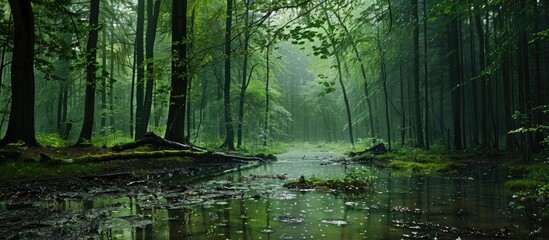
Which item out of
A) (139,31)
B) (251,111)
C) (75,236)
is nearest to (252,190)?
(75,236)

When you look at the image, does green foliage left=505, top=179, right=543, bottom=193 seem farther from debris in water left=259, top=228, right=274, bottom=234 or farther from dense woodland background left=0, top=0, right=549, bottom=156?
debris in water left=259, top=228, right=274, bottom=234

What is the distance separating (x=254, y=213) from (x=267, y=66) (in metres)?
26.2

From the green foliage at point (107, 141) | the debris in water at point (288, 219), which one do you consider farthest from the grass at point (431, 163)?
the green foliage at point (107, 141)

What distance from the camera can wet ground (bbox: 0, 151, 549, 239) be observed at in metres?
4.17

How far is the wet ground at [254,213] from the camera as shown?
417 cm

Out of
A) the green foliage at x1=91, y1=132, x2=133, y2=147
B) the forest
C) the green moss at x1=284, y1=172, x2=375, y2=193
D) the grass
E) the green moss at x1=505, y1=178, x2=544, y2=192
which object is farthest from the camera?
the green foliage at x1=91, y1=132, x2=133, y2=147

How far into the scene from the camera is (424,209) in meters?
5.73

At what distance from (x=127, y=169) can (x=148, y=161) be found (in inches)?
74.2

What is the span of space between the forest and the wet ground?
1021mm

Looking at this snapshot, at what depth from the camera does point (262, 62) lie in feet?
108

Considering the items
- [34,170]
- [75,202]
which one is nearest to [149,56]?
[34,170]

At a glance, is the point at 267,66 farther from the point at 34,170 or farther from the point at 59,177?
the point at 59,177

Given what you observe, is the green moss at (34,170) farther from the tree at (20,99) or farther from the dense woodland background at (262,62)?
the tree at (20,99)

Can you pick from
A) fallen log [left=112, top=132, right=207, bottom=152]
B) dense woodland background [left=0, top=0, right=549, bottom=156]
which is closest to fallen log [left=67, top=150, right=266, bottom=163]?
fallen log [left=112, top=132, right=207, bottom=152]
